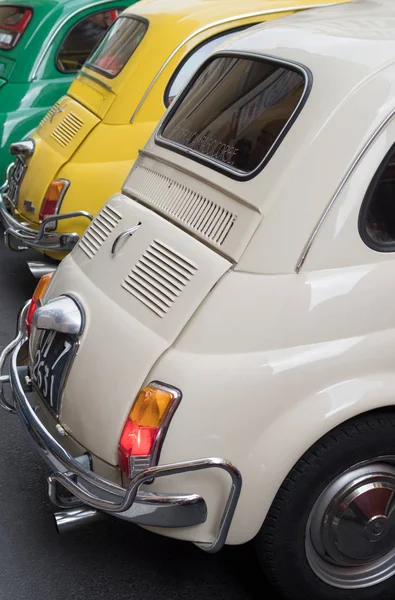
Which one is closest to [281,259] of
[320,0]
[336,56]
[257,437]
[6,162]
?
[257,437]

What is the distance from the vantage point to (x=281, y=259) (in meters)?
2.60

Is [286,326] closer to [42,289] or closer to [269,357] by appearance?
A: [269,357]

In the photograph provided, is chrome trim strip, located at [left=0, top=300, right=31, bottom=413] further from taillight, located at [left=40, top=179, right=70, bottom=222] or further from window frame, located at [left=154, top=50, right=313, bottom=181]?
taillight, located at [left=40, top=179, right=70, bottom=222]

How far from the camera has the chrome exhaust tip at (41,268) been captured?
5.34 m

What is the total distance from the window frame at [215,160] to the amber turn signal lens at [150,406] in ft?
2.76

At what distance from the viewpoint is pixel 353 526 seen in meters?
2.79

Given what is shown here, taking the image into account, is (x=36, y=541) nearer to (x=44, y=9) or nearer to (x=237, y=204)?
(x=237, y=204)

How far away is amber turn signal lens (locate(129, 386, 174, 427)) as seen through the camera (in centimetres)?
250

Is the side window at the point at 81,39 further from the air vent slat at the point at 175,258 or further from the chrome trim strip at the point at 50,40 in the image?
the air vent slat at the point at 175,258

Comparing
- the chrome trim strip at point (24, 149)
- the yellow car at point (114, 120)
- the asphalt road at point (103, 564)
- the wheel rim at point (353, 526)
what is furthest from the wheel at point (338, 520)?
the chrome trim strip at point (24, 149)

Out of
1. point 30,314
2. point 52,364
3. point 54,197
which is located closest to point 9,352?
point 30,314

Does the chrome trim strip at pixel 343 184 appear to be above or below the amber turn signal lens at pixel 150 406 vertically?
above

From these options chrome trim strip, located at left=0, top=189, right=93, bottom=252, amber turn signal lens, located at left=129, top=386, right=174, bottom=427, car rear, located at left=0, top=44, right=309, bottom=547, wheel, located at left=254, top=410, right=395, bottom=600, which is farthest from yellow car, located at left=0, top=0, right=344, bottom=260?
wheel, located at left=254, top=410, right=395, bottom=600

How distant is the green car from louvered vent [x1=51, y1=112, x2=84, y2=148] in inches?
41.9
